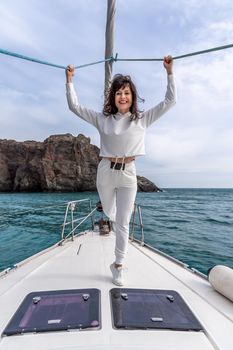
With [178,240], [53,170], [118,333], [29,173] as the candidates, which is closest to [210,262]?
[178,240]

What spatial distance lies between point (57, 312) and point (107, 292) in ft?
1.52

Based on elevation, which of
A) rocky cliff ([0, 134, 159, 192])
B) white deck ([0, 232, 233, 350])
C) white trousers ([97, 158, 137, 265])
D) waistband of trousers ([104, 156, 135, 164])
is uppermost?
rocky cliff ([0, 134, 159, 192])

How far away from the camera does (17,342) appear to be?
134cm

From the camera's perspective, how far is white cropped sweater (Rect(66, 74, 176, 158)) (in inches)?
85.4

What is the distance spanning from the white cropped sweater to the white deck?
3.65ft

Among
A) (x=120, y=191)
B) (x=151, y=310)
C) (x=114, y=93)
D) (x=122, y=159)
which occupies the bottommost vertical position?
(x=151, y=310)

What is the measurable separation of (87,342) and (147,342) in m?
0.30

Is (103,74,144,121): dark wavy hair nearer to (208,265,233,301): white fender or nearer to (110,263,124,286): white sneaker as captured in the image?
(110,263,124,286): white sneaker

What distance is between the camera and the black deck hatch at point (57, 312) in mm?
1453

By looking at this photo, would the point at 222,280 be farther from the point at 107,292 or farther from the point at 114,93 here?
the point at 114,93

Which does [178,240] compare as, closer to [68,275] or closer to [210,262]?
[210,262]

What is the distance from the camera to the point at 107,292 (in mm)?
1953

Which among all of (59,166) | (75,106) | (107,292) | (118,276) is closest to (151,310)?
(107,292)

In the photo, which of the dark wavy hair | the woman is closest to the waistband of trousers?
the woman
